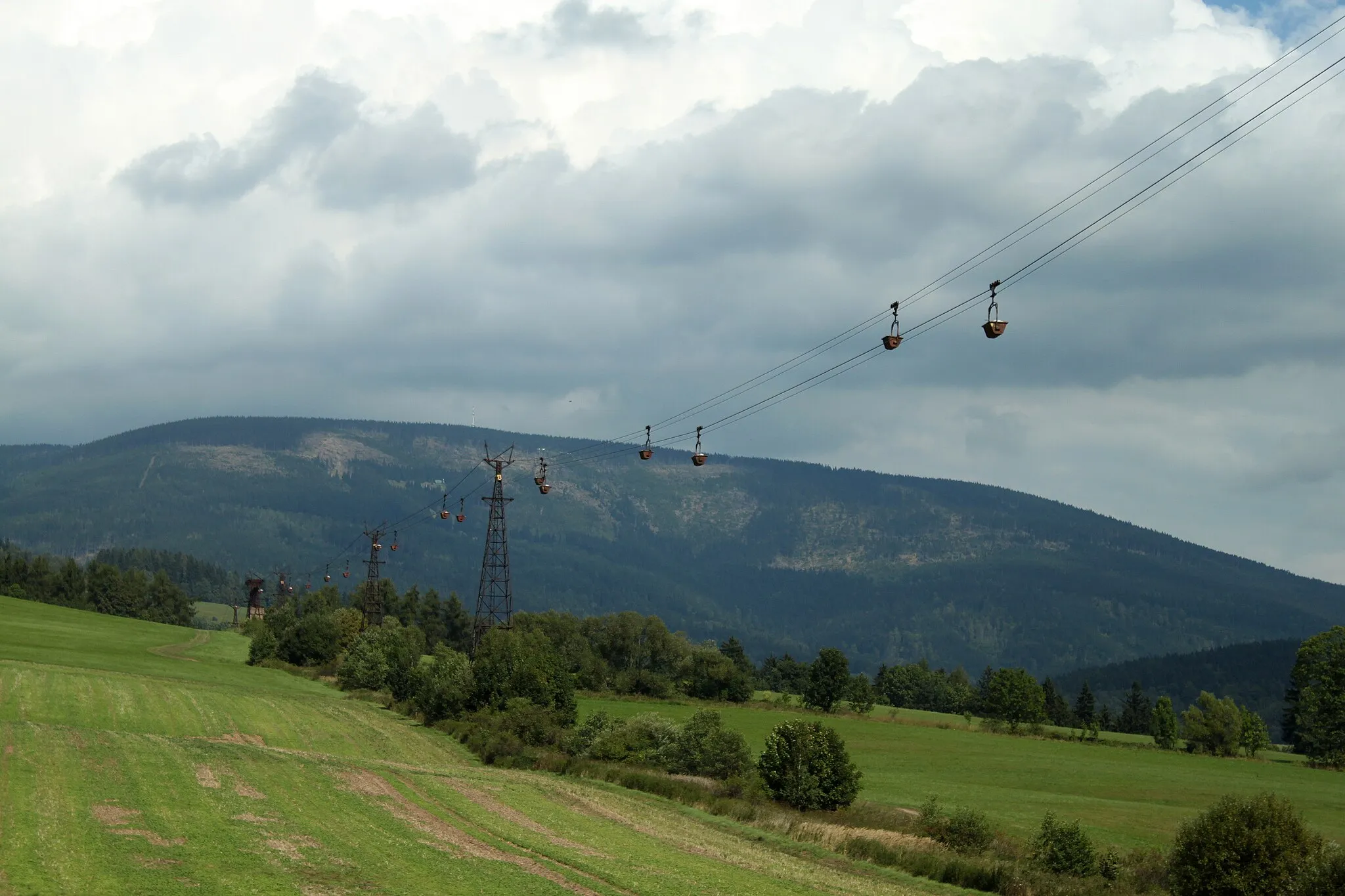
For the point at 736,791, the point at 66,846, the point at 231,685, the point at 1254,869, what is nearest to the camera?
the point at 66,846

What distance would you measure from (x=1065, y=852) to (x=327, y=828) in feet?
105

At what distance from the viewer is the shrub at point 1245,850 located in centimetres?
4334

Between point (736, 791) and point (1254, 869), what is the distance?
3232 cm

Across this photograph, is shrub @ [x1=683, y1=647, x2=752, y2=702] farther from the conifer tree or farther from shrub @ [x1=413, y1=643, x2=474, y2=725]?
shrub @ [x1=413, y1=643, x2=474, y2=725]

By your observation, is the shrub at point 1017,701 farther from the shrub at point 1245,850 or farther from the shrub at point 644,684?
the shrub at point 1245,850

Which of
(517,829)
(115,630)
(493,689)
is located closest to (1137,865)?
(517,829)

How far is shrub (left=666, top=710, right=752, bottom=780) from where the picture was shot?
7638cm

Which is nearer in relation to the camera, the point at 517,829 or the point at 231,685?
the point at 517,829

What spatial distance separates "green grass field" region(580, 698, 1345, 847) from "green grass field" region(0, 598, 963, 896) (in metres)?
26.2

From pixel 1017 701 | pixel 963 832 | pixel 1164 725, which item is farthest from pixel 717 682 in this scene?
pixel 963 832


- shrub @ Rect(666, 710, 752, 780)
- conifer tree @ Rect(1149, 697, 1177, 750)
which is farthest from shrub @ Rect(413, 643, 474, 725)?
conifer tree @ Rect(1149, 697, 1177, 750)

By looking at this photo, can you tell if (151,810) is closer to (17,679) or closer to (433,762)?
(433,762)

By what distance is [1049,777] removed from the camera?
109 m

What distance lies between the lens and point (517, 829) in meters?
52.2
